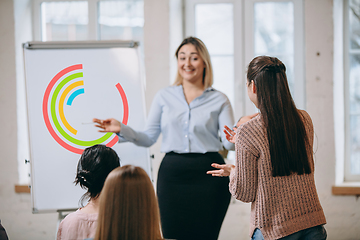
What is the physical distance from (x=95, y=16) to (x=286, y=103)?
82.2 inches

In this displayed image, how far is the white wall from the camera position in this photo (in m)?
2.38

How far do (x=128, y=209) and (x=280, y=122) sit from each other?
1.77 ft

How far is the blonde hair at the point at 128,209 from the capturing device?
0.82 meters

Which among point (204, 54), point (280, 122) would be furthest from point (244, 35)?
point (280, 122)

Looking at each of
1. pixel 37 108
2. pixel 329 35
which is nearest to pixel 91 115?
pixel 37 108

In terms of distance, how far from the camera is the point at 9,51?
2.50 meters

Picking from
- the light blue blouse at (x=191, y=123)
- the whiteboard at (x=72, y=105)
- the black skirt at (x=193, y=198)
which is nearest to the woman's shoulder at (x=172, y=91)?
the light blue blouse at (x=191, y=123)

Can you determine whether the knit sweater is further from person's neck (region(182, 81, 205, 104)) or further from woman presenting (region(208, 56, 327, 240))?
person's neck (region(182, 81, 205, 104))

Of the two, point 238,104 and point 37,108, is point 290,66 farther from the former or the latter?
point 37,108

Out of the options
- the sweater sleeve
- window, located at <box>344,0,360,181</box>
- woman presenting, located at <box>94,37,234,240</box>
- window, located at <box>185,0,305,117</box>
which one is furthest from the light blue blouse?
window, located at <box>344,0,360,181</box>

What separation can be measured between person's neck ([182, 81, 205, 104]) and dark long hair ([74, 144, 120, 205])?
63 centimetres

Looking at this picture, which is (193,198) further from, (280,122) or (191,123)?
(280,122)

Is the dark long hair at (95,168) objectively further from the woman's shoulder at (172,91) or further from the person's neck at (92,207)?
the woman's shoulder at (172,91)

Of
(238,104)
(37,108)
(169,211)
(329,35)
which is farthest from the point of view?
(238,104)
